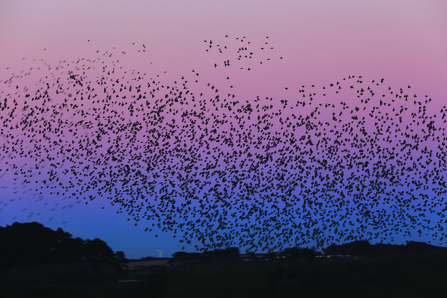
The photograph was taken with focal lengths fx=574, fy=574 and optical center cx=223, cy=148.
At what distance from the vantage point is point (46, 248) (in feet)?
203

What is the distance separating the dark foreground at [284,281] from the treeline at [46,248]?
9.79 metres

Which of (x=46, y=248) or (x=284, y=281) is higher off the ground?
(x=46, y=248)

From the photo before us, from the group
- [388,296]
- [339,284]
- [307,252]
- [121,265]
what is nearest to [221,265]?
[339,284]

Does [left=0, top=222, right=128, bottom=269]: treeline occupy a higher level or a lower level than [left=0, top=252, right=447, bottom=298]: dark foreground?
higher

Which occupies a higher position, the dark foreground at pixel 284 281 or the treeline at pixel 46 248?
the treeline at pixel 46 248

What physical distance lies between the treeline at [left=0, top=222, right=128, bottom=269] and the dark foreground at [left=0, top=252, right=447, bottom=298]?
9.79m

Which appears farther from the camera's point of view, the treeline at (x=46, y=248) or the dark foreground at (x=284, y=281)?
the treeline at (x=46, y=248)

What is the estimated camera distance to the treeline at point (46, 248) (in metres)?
59.7

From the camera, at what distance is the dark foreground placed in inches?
1388

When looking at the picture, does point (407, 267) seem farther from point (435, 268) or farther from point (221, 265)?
point (221, 265)

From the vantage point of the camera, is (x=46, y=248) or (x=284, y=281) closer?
(x=284, y=281)

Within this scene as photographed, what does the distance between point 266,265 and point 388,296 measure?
15.1 metres

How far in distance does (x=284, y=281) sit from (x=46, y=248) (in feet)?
105

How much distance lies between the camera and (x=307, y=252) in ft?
182
